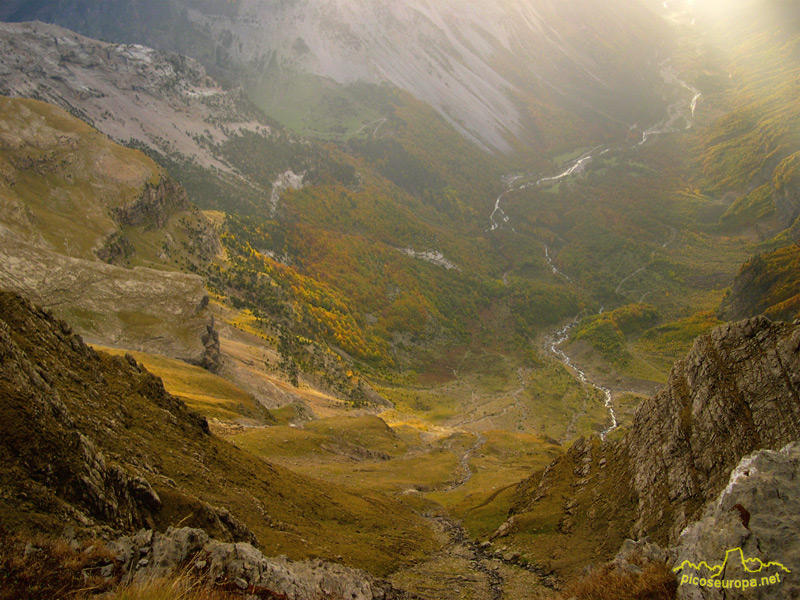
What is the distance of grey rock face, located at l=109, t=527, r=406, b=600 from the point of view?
1082cm

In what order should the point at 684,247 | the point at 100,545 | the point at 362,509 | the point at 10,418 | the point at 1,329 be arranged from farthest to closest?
the point at 684,247 < the point at 362,509 < the point at 1,329 < the point at 10,418 < the point at 100,545

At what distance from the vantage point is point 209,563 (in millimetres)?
12211

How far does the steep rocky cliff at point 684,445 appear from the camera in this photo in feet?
71.7

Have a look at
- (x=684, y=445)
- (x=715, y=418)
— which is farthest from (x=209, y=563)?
(x=715, y=418)

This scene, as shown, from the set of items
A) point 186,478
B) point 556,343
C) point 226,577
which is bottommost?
point 186,478

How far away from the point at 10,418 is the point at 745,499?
19.7 meters

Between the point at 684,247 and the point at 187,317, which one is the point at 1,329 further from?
Result: the point at 684,247

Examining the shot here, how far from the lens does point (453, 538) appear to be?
117 feet

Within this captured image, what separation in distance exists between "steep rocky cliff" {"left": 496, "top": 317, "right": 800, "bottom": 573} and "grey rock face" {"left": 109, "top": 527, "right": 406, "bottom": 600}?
16.9 meters

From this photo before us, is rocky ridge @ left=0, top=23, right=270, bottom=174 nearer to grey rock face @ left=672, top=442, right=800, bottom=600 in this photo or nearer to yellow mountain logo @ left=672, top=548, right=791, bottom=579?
grey rock face @ left=672, top=442, right=800, bottom=600

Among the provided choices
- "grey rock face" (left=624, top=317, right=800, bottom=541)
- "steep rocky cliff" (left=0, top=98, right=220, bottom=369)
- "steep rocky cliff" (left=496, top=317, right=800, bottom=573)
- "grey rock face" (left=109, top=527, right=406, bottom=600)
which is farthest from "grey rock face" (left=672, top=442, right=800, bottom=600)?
"steep rocky cliff" (left=0, top=98, right=220, bottom=369)

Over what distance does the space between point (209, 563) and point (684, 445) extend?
23912mm

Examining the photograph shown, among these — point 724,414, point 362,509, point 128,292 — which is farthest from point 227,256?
point 724,414

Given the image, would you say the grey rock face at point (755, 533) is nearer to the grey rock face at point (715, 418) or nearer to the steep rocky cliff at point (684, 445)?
the grey rock face at point (715, 418)
